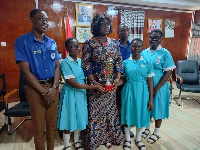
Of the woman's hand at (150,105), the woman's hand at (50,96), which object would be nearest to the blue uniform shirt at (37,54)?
the woman's hand at (50,96)

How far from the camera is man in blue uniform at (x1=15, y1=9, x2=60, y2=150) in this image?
138cm

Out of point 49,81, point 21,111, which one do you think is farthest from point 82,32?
point 49,81

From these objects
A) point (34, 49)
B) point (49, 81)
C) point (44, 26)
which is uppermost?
point (44, 26)

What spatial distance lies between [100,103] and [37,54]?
85cm

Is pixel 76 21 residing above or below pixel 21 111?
above

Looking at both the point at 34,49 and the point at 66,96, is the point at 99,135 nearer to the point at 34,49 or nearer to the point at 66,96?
the point at 66,96

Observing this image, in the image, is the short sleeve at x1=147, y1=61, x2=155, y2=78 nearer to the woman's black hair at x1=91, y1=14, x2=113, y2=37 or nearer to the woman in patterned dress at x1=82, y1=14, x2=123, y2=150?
the woman in patterned dress at x1=82, y1=14, x2=123, y2=150

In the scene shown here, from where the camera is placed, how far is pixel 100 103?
1784mm

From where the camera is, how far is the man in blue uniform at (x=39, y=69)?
4.54ft

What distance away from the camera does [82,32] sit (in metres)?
4.36

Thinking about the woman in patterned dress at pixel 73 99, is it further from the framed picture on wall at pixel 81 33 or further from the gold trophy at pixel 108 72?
the framed picture on wall at pixel 81 33

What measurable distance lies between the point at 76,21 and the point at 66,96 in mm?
3062

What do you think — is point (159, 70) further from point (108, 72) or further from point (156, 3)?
point (156, 3)

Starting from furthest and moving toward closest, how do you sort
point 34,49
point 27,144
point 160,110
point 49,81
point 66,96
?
point 27,144 → point 160,110 → point 66,96 → point 49,81 → point 34,49
